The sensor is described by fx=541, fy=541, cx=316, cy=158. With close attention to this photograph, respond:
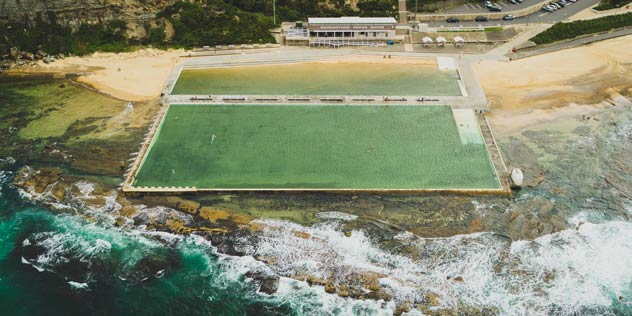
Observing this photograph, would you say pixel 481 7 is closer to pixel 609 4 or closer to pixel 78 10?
pixel 609 4

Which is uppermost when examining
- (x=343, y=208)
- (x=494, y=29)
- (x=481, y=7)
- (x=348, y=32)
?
(x=481, y=7)

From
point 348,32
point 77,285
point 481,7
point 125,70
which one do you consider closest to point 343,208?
point 77,285

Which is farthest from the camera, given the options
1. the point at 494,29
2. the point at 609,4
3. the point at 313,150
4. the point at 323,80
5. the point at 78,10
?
the point at 609,4

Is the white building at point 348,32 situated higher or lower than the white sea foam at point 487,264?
higher

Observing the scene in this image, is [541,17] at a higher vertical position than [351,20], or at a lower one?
lower

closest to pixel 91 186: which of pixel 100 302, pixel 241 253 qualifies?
pixel 100 302

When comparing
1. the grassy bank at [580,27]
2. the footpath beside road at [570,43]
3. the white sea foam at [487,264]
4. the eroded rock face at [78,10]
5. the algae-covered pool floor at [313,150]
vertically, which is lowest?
the white sea foam at [487,264]

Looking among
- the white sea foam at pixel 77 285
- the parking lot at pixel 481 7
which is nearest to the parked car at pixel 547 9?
the parking lot at pixel 481 7

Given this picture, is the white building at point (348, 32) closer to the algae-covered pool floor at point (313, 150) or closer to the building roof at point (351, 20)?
the building roof at point (351, 20)
